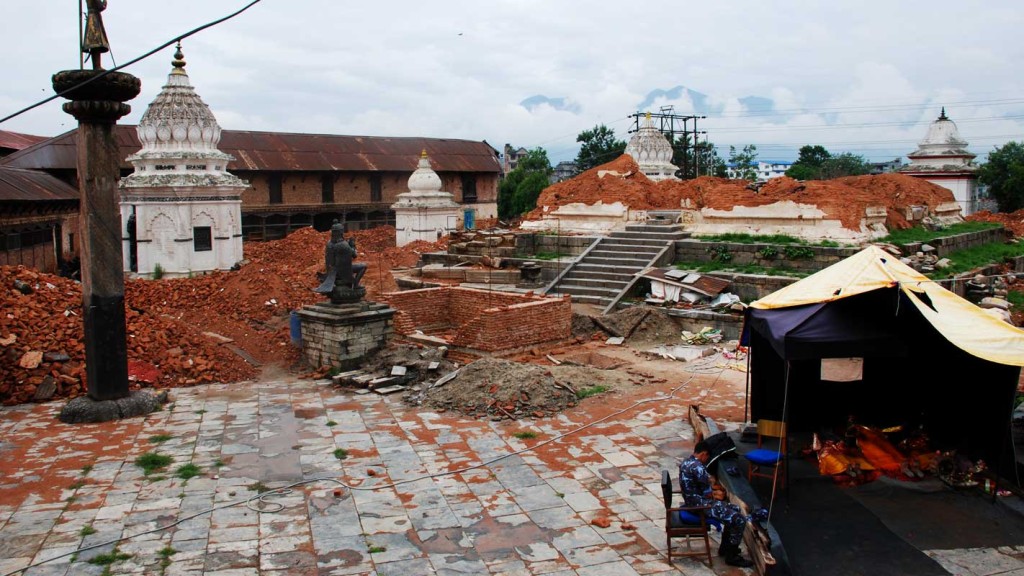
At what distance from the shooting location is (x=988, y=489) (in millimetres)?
8156

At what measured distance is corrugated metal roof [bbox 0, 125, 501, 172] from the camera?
32.3 m

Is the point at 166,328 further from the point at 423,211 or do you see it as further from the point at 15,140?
the point at 15,140

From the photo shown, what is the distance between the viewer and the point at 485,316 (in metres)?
14.6

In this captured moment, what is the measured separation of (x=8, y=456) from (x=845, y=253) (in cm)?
1655

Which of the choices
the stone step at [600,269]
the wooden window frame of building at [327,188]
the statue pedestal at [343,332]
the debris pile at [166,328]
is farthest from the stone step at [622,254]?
the wooden window frame of building at [327,188]

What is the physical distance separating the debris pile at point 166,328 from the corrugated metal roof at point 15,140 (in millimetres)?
20498

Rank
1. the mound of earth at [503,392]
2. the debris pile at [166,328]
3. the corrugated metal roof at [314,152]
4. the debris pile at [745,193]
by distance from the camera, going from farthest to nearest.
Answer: the corrugated metal roof at [314,152] → the debris pile at [745,193] → the debris pile at [166,328] → the mound of earth at [503,392]

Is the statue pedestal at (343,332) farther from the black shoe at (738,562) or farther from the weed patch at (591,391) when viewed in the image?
the black shoe at (738,562)

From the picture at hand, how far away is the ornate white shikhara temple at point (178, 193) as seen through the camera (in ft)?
75.7

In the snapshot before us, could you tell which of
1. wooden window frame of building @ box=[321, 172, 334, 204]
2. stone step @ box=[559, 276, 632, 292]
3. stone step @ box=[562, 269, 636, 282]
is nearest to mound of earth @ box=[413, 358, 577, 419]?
stone step @ box=[559, 276, 632, 292]

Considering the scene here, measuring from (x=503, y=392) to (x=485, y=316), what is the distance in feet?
10.4

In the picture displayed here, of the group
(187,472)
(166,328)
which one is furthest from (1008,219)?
(187,472)

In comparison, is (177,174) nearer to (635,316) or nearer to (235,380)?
(235,380)

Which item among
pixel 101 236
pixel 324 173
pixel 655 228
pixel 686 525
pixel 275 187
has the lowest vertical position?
pixel 686 525
